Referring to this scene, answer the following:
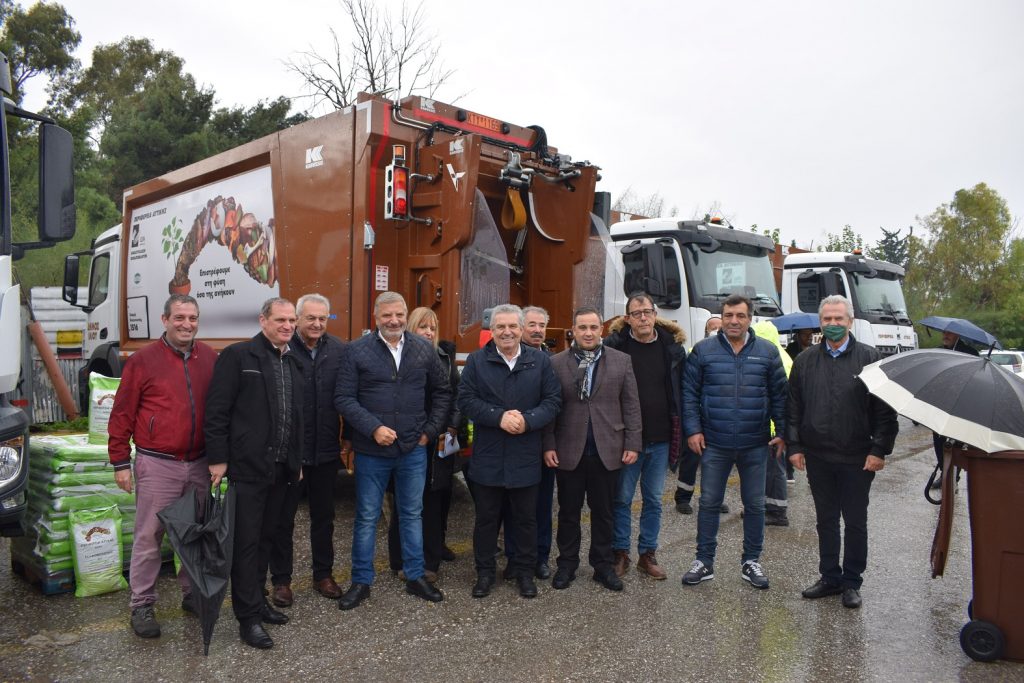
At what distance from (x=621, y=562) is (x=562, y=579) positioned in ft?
1.43

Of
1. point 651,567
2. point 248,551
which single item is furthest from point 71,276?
point 651,567

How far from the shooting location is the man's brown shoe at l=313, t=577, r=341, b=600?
4.15 meters

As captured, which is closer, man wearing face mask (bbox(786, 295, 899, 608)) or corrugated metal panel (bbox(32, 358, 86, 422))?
man wearing face mask (bbox(786, 295, 899, 608))

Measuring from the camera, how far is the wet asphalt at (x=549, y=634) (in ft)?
11.0

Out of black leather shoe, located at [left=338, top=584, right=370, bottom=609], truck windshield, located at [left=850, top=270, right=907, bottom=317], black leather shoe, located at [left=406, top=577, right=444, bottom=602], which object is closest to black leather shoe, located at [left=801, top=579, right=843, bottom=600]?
black leather shoe, located at [left=406, top=577, right=444, bottom=602]

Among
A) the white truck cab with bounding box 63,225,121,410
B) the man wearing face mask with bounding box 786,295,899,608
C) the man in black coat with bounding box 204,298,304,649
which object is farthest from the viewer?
the white truck cab with bounding box 63,225,121,410

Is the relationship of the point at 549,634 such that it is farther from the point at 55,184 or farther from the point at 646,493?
the point at 55,184

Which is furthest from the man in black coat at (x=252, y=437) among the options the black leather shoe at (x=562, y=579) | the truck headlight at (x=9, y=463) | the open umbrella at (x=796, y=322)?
the open umbrella at (x=796, y=322)

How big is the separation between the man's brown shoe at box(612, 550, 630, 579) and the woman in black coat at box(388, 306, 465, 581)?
1092 millimetres

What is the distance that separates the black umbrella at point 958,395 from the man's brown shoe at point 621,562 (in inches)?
69.5

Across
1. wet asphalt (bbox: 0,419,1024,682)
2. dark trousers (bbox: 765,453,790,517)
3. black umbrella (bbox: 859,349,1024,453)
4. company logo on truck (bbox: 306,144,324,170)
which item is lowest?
wet asphalt (bbox: 0,419,1024,682)

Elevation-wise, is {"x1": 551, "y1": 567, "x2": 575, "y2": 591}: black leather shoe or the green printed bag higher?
the green printed bag

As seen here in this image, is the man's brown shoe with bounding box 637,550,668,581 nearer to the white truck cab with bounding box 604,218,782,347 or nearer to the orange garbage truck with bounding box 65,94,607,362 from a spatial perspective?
the orange garbage truck with bounding box 65,94,607,362

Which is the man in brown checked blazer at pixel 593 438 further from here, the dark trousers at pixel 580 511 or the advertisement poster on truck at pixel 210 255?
the advertisement poster on truck at pixel 210 255
